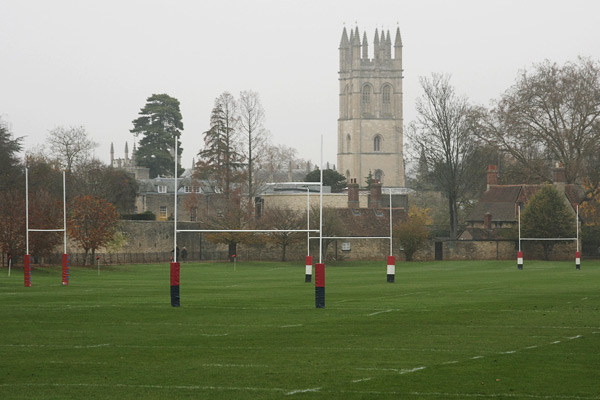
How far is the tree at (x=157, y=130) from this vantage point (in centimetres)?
12656

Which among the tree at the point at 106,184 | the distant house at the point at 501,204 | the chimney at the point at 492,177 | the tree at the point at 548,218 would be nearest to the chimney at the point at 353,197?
the distant house at the point at 501,204

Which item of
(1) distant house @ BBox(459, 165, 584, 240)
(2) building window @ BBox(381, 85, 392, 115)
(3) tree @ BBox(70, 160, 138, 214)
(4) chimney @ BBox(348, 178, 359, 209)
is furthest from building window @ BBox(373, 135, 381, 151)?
(4) chimney @ BBox(348, 178, 359, 209)

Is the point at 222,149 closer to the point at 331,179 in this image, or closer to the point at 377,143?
the point at 331,179

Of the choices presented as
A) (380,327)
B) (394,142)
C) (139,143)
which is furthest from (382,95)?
(380,327)

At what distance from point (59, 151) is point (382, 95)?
251 feet

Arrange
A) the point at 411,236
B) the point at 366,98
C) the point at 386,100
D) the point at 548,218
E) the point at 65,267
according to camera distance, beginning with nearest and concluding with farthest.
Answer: the point at 65,267 < the point at 548,218 < the point at 411,236 < the point at 366,98 < the point at 386,100

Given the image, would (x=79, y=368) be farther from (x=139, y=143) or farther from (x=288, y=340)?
(x=139, y=143)

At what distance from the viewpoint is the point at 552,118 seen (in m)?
78.1

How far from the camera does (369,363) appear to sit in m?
15.0

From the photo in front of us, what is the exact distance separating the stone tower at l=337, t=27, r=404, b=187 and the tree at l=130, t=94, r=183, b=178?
4482 centimetres

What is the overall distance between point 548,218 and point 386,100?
98.2m

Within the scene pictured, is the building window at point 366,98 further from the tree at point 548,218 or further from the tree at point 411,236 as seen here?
the tree at point 548,218

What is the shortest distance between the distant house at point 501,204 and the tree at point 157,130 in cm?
4889

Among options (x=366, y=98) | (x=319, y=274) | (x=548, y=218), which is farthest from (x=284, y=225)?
(x=366, y=98)
